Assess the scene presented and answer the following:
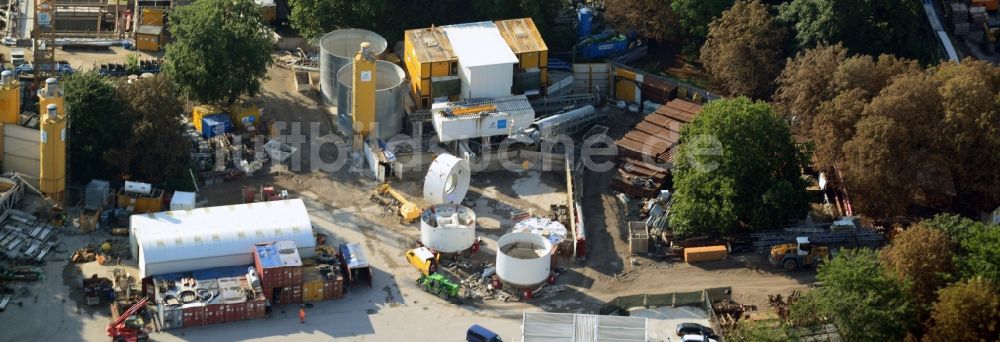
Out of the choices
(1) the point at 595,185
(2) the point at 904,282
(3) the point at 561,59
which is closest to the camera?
(2) the point at 904,282

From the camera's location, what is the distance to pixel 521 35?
5118 inches

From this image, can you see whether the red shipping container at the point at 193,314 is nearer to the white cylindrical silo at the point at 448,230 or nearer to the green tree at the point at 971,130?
the white cylindrical silo at the point at 448,230

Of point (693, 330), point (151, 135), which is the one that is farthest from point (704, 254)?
point (151, 135)

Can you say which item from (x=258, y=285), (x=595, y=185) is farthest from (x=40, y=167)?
(x=595, y=185)

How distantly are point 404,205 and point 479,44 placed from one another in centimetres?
1490

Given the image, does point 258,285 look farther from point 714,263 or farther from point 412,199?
point 714,263

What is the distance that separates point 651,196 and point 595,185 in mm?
4163

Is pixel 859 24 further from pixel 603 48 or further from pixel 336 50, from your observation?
pixel 336 50

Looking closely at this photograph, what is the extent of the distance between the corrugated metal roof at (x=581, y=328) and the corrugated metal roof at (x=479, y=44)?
991 inches

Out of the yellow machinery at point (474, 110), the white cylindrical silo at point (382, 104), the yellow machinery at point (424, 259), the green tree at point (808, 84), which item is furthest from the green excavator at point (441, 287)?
the green tree at point (808, 84)

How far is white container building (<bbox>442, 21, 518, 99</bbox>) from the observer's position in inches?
4933

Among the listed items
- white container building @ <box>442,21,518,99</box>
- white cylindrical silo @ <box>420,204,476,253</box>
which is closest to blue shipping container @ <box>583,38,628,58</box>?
white container building @ <box>442,21,518,99</box>

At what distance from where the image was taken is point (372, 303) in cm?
10944

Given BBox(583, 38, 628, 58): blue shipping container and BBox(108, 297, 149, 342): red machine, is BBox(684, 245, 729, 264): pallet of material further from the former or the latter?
BBox(108, 297, 149, 342): red machine
